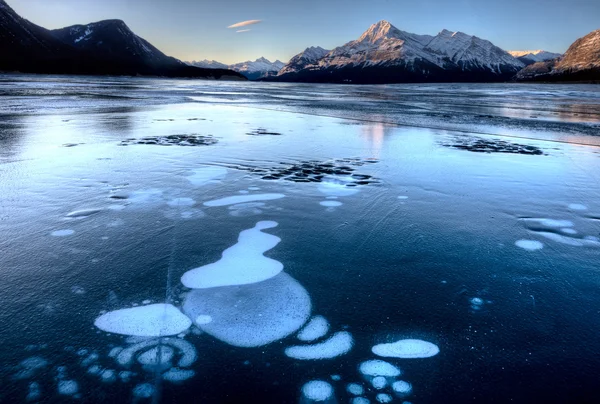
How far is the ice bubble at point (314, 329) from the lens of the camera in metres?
2.45

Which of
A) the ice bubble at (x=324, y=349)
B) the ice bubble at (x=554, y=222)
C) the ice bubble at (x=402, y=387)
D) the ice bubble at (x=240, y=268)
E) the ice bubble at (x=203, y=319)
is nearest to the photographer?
the ice bubble at (x=402, y=387)

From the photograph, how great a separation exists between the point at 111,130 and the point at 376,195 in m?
9.04

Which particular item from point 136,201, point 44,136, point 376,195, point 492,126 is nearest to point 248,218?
point 136,201

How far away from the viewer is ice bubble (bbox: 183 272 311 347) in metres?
2.48

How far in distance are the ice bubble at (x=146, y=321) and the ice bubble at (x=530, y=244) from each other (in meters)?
3.25

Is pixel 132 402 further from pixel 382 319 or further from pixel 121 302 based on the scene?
pixel 382 319

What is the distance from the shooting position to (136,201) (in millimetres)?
5000

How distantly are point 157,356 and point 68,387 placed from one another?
449mm

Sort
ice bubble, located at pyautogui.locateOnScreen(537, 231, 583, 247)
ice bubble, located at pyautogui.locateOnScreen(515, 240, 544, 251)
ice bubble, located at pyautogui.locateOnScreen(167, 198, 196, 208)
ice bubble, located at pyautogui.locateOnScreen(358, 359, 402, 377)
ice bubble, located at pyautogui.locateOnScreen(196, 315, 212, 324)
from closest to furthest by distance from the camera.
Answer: ice bubble, located at pyautogui.locateOnScreen(358, 359, 402, 377)
ice bubble, located at pyautogui.locateOnScreen(196, 315, 212, 324)
ice bubble, located at pyautogui.locateOnScreen(515, 240, 544, 251)
ice bubble, located at pyautogui.locateOnScreen(537, 231, 583, 247)
ice bubble, located at pyautogui.locateOnScreen(167, 198, 196, 208)

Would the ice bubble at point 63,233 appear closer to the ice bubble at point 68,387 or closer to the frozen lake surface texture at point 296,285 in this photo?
the frozen lake surface texture at point 296,285

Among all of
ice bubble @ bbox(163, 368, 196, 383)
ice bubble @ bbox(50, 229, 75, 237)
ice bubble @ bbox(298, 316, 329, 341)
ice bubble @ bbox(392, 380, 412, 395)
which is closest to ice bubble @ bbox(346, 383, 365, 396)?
ice bubble @ bbox(392, 380, 412, 395)

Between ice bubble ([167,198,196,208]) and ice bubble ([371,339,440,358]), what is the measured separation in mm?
3384

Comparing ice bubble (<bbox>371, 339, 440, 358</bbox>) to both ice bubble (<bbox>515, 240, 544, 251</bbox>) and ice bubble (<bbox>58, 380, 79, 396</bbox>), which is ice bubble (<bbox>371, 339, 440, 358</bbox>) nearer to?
ice bubble (<bbox>58, 380, 79, 396</bbox>)

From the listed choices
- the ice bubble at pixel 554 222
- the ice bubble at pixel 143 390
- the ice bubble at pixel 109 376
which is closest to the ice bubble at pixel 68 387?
the ice bubble at pixel 109 376
